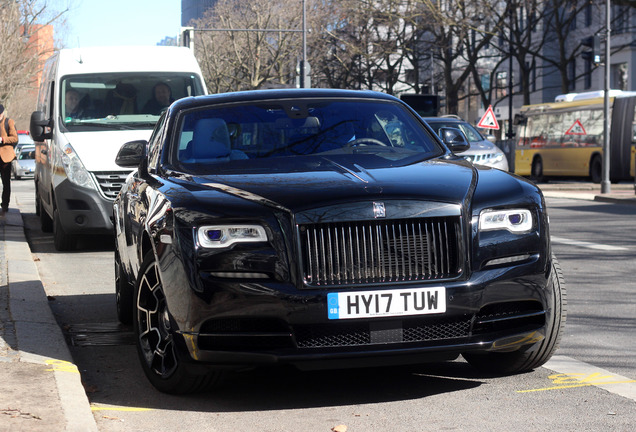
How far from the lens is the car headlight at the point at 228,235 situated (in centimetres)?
487

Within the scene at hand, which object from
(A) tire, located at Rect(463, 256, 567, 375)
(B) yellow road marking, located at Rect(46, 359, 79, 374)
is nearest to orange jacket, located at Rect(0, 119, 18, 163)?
(B) yellow road marking, located at Rect(46, 359, 79, 374)

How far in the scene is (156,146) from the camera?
6.74m

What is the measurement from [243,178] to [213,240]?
56 cm

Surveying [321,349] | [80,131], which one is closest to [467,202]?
[321,349]

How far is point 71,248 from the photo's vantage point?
43.4 ft

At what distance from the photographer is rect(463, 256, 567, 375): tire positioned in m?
5.52

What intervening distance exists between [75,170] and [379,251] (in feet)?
26.8

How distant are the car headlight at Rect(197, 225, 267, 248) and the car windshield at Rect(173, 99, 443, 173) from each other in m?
0.93

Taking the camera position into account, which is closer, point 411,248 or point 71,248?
point 411,248

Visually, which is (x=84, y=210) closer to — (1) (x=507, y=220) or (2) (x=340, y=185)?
(2) (x=340, y=185)

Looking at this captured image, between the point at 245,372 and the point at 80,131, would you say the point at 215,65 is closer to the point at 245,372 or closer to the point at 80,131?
the point at 80,131

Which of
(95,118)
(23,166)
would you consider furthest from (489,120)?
(23,166)

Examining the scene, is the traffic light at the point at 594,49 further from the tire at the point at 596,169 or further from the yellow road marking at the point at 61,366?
the yellow road marking at the point at 61,366

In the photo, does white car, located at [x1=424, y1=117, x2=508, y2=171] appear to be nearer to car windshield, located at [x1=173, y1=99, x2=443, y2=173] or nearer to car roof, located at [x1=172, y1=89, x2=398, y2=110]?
car roof, located at [x1=172, y1=89, x2=398, y2=110]
